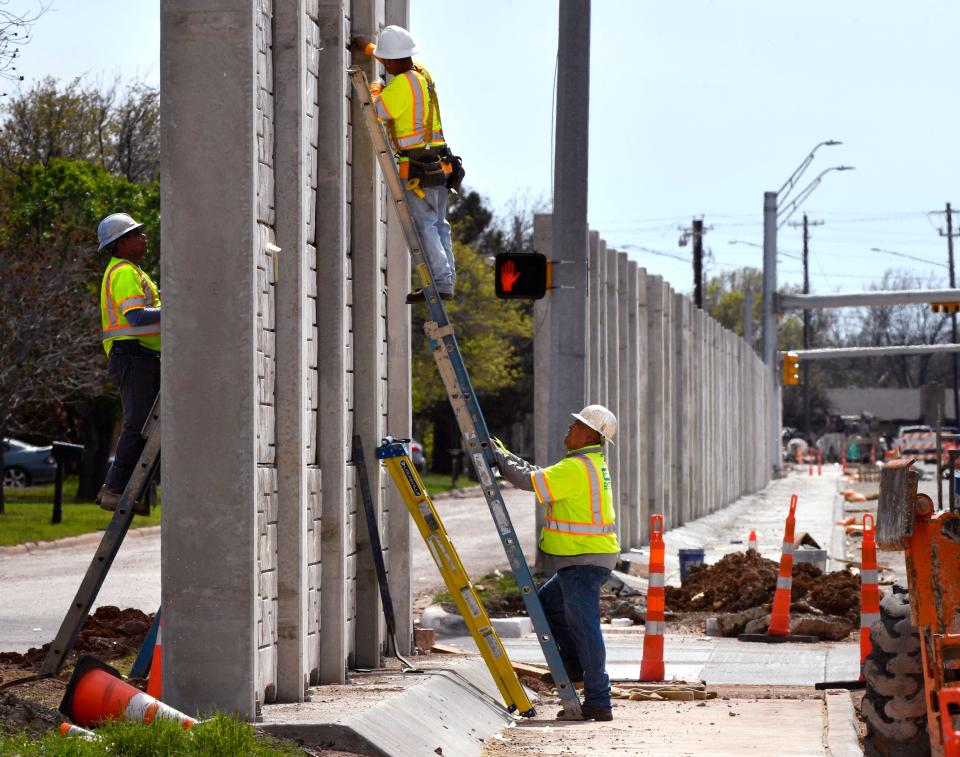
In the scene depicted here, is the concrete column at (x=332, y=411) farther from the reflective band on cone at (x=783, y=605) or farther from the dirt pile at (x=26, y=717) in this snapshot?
the reflective band on cone at (x=783, y=605)

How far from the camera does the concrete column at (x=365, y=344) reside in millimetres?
10953

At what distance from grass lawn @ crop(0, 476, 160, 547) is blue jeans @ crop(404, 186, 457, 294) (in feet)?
48.1

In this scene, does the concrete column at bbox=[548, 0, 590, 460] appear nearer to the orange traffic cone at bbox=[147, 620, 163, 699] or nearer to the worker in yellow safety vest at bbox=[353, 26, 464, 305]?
the worker in yellow safety vest at bbox=[353, 26, 464, 305]

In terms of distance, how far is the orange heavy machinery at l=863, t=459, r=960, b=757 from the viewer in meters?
7.84

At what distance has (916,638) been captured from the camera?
28.0 ft

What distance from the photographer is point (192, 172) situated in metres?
8.54

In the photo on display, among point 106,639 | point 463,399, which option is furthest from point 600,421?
point 106,639

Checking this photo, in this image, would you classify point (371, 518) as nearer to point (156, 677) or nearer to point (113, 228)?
point (156, 677)

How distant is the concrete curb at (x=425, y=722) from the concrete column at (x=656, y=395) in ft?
50.5

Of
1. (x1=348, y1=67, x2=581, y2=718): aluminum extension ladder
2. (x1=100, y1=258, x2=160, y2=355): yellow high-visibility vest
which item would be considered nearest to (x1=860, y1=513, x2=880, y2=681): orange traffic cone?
(x1=348, y1=67, x2=581, y2=718): aluminum extension ladder

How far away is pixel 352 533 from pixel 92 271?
2321 centimetres

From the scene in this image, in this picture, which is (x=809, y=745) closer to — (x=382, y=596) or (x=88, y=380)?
(x=382, y=596)

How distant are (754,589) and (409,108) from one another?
28.2 feet

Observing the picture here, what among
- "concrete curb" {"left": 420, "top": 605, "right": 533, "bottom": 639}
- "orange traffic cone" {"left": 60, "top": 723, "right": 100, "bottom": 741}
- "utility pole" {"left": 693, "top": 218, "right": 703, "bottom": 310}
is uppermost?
"utility pole" {"left": 693, "top": 218, "right": 703, "bottom": 310}
